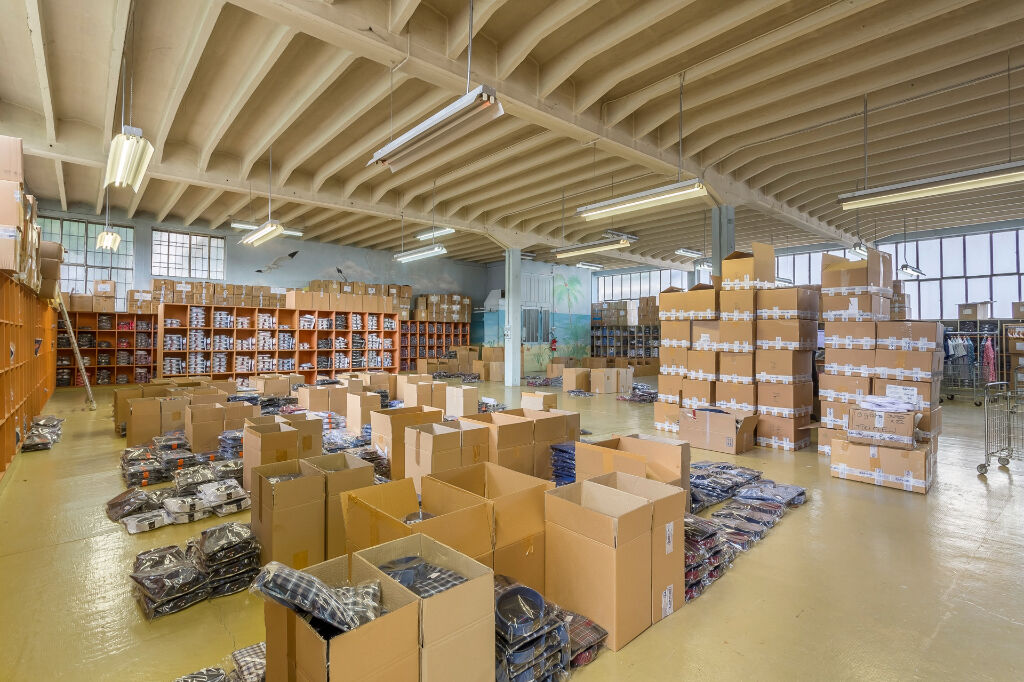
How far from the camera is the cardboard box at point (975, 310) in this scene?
12008 millimetres

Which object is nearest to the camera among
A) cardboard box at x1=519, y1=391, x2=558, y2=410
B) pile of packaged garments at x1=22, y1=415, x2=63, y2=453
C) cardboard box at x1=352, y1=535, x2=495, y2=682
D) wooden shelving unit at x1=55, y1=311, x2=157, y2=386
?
cardboard box at x1=352, y1=535, x2=495, y2=682

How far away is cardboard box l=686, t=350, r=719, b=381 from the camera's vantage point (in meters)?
6.68

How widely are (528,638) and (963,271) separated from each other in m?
17.9

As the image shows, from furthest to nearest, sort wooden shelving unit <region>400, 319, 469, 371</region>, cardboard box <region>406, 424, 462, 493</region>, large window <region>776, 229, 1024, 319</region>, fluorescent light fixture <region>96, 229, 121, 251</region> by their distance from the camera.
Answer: wooden shelving unit <region>400, 319, 469, 371</region> → large window <region>776, 229, 1024, 319</region> → fluorescent light fixture <region>96, 229, 121, 251</region> → cardboard box <region>406, 424, 462, 493</region>

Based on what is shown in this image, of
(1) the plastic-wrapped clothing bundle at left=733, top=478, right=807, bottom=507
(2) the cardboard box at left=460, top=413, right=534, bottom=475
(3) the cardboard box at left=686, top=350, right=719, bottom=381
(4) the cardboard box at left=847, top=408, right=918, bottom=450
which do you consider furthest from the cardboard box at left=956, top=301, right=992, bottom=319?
(2) the cardboard box at left=460, top=413, right=534, bottom=475

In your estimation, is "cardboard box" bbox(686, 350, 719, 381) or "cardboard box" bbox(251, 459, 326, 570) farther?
"cardboard box" bbox(686, 350, 719, 381)

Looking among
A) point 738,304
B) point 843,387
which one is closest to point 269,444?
point 738,304

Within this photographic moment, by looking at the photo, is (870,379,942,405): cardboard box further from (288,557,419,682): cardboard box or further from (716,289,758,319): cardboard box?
(288,557,419,682): cardboard box

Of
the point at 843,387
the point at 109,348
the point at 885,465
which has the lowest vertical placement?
the point at 885,465

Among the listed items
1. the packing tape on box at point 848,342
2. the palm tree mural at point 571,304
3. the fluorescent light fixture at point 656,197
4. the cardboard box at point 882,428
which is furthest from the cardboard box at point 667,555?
the palm tree mural at point 571,304

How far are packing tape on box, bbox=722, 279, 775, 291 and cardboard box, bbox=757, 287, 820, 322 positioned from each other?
0.11m

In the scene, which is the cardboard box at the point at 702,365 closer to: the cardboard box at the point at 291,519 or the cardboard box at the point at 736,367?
the cardboard box at the point at 736,367

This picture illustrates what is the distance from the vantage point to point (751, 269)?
6344mm

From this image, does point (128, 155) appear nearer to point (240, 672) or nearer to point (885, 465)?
point (240, 672)
